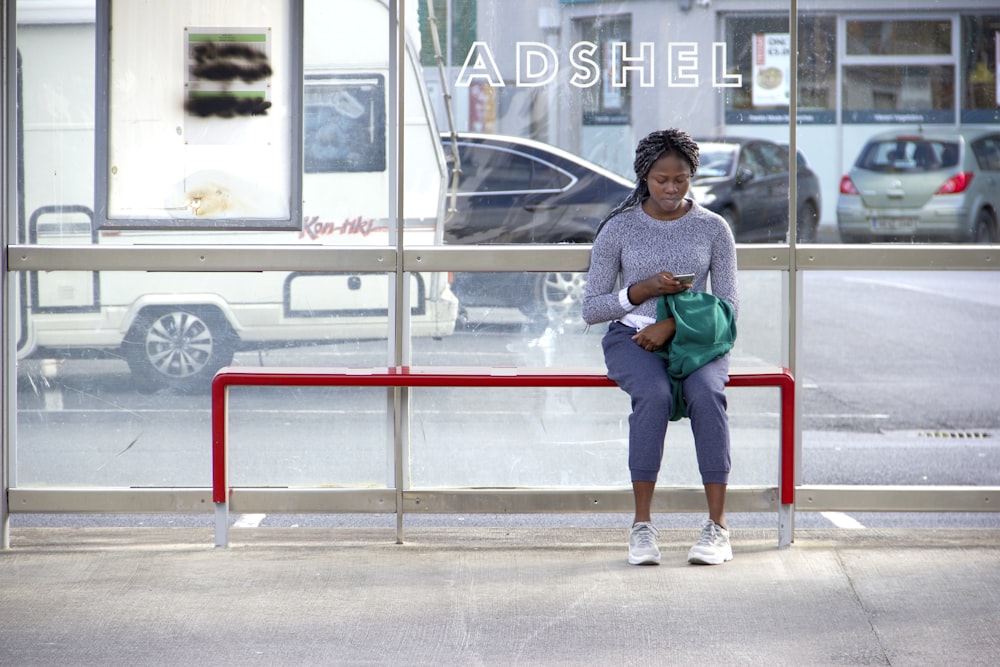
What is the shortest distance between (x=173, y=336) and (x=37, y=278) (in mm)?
566

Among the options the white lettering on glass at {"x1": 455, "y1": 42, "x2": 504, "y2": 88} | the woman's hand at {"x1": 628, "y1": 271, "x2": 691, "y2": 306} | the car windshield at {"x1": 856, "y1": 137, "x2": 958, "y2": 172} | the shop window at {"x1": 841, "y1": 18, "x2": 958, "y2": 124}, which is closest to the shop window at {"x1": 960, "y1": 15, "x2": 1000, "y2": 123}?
the shop window at {"x1": 841, "y1": 18, "x2": 958, "y2": 124}

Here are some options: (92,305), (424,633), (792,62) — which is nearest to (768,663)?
(424,633)

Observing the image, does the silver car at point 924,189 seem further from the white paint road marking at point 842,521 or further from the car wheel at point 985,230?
the white paint road marking at point 842,521

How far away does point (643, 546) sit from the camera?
181 inches

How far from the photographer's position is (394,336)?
5.12 meters

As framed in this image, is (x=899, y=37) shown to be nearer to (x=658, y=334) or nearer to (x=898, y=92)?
(x=898, y=92)

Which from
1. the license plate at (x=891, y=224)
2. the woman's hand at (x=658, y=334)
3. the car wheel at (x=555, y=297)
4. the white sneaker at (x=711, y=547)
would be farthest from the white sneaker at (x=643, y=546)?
the license plate at (x=891, y=224)

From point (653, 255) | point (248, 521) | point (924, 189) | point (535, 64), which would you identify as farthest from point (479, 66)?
point (248, 521)

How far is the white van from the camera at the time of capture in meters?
5.09

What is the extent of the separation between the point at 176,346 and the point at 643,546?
2.05 meters

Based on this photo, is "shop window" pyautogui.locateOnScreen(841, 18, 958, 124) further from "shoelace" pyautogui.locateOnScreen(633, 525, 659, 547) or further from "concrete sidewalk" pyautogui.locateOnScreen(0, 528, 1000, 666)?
"shoelace" pyautogui.locateOnScreen(633, 525, 659, 547)

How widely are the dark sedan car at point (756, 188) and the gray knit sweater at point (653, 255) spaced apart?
468mm

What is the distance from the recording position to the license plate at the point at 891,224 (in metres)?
5.24

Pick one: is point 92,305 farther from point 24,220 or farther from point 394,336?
point 394,336
